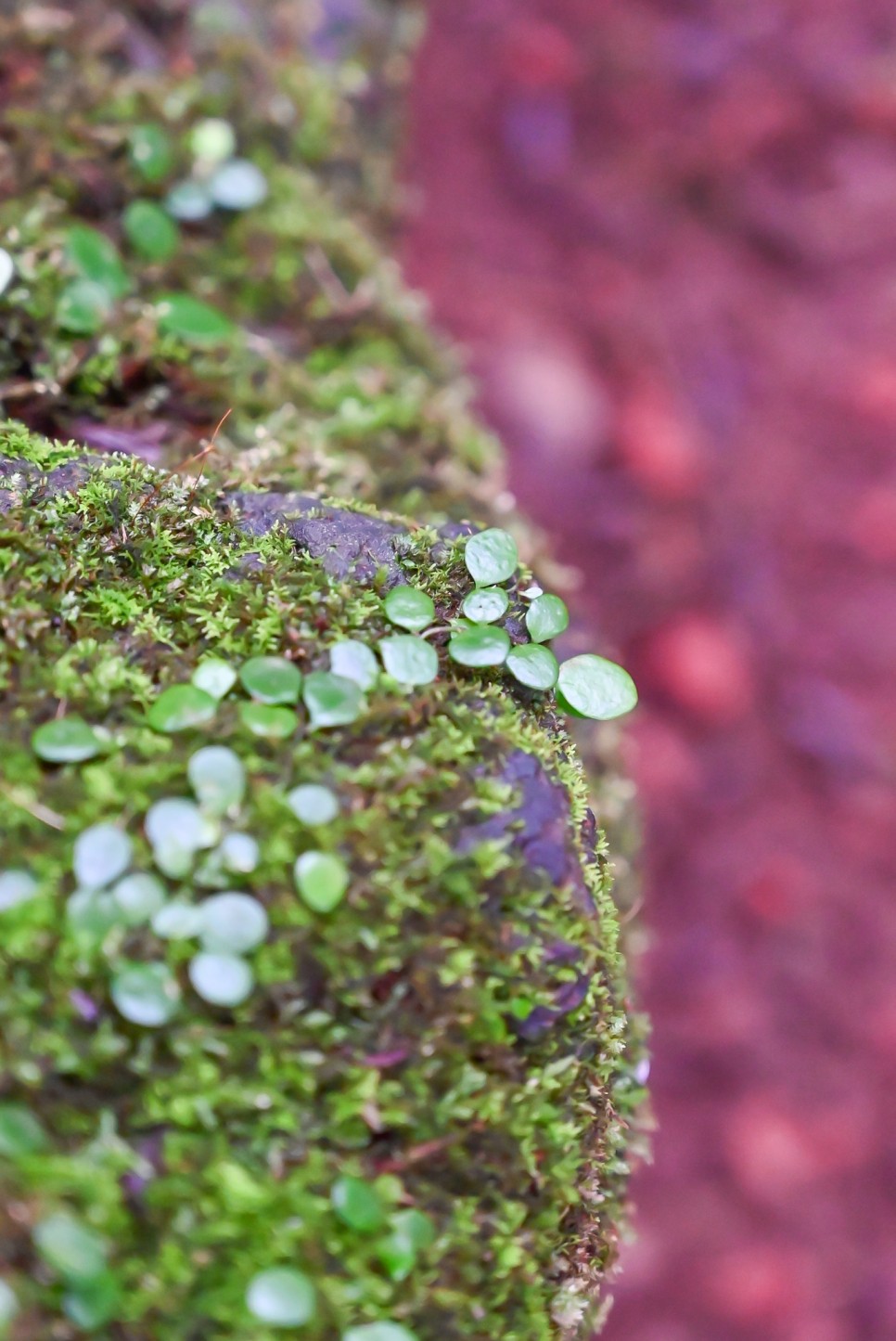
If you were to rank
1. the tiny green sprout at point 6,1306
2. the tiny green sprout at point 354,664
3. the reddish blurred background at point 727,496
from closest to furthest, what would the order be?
the tiny green sprout at point 6,1306 < the tiny green sprout at point 354,664 < the reddish blurred background at point 727,496

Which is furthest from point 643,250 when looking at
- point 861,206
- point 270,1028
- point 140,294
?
point 270,1028

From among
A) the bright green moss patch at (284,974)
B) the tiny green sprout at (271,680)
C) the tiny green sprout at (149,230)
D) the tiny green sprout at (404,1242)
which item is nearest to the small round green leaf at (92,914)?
the bright green moss patch at (284,974)

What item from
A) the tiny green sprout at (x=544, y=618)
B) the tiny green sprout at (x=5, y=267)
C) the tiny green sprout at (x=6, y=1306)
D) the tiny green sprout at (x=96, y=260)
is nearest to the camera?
the tiny green sprout at (x=6, y=1306)

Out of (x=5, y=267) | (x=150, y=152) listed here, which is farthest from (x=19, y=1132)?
(x=150, y=152)

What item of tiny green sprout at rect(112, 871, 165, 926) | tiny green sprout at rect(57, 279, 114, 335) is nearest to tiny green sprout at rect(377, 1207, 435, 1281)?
tiny green sprout at rect(112, 871, 165, 926)

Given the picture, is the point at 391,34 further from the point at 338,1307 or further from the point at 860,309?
the point at 338,1307

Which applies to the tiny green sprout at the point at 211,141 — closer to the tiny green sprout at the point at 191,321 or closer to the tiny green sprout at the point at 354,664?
the tiny green sprout at the point at 191,321
